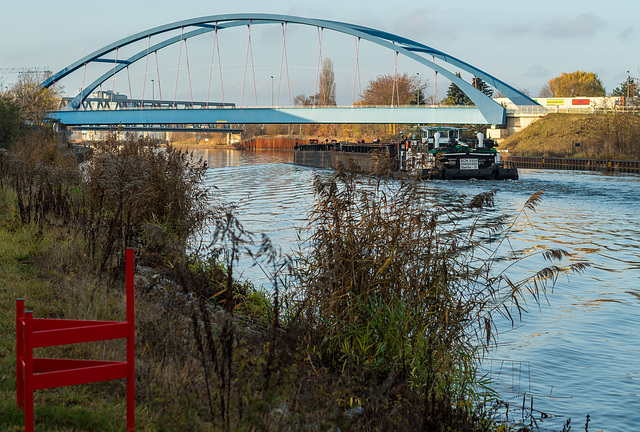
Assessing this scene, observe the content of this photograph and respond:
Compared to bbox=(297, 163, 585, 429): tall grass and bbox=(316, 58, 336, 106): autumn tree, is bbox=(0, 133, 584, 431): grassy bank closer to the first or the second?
bbox=(297, 163, 585, 429): tall grass

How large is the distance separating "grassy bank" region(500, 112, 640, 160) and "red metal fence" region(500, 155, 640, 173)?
6.17 ft

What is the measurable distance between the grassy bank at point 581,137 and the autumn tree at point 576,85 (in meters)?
47.4

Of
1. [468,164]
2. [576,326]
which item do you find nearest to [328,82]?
[468,164]

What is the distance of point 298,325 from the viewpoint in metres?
6.08

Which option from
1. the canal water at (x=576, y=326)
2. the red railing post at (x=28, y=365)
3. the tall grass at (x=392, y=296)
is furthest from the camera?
the canal water at (x=576, y=326)

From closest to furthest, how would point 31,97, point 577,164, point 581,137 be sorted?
point 577,164 < point 31,97 < point 581,137

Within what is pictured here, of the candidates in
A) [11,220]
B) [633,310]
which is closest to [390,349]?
[633,310]

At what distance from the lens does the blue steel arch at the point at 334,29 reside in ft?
194

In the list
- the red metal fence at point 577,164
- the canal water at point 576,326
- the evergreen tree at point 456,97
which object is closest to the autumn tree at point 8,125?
the canal water at point 576,326

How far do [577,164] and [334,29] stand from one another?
26.1 meters

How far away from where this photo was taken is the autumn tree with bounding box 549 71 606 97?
112562 millimetres

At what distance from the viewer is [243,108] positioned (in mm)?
66125

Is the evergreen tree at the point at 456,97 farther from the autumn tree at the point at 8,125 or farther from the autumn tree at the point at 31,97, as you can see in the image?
the autumn tree at the point at 8,125

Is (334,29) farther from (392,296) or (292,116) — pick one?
(392,296)
